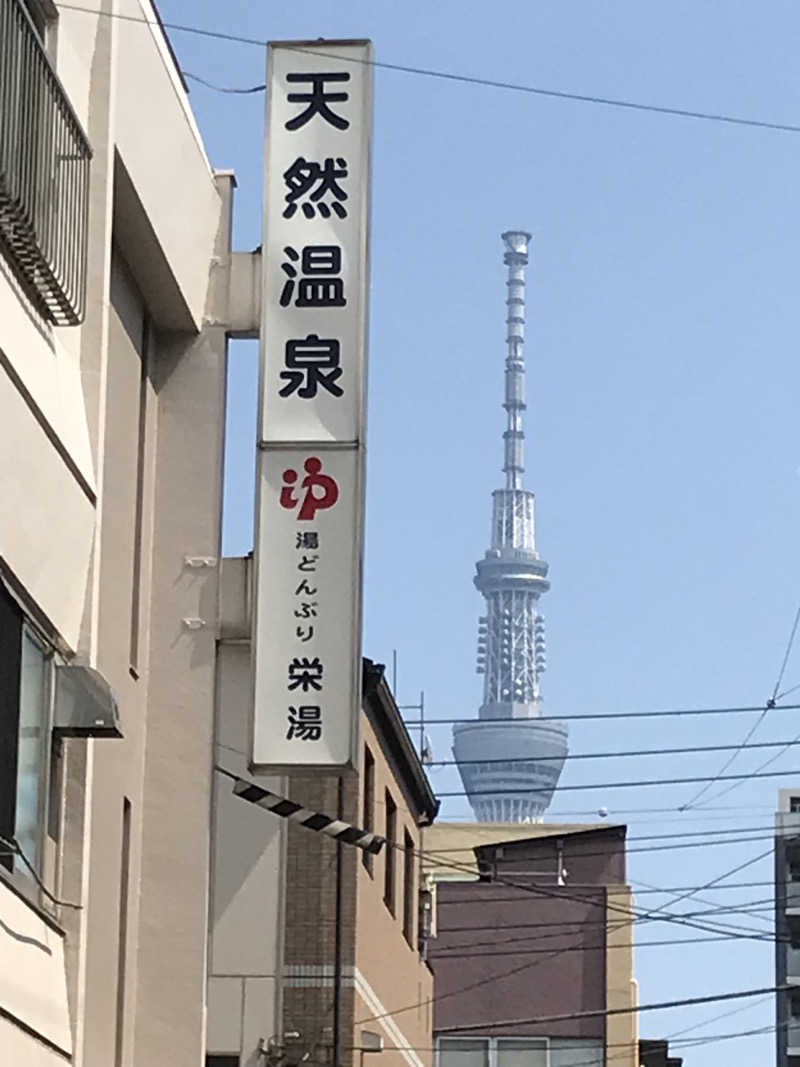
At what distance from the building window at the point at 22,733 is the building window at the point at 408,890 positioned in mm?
22933

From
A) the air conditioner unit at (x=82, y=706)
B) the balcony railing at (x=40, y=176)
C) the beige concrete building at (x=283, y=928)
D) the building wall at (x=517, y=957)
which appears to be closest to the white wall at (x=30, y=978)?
the air conditioner unit at (x=82, y=706)

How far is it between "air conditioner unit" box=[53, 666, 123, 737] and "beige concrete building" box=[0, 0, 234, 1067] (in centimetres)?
2

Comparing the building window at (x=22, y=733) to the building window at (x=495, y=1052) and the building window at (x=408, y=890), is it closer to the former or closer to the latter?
the building window at (x=408, y=890)

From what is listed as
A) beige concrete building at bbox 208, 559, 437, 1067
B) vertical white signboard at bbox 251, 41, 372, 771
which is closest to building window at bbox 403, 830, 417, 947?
beige concrete building at bbox 208, 559, 437, 1067

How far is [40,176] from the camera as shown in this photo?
14.8 metres

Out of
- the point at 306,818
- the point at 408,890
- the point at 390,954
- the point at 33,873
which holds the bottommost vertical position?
the point at 33,873

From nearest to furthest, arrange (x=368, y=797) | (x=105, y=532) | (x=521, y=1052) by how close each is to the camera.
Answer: (x=105, y=532), (x=368, y=797), (x=521, y=1052)

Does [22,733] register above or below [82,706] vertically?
below

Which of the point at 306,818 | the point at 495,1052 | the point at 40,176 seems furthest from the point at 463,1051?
the point at 40,176

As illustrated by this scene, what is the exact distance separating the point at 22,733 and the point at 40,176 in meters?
3.38

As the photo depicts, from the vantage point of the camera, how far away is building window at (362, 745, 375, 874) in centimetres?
3294

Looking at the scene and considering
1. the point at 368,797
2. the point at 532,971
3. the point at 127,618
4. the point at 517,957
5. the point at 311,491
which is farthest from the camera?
the point at 517,957

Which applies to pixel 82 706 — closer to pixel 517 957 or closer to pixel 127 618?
pixel 127 618

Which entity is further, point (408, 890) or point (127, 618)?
point (408, 890)
